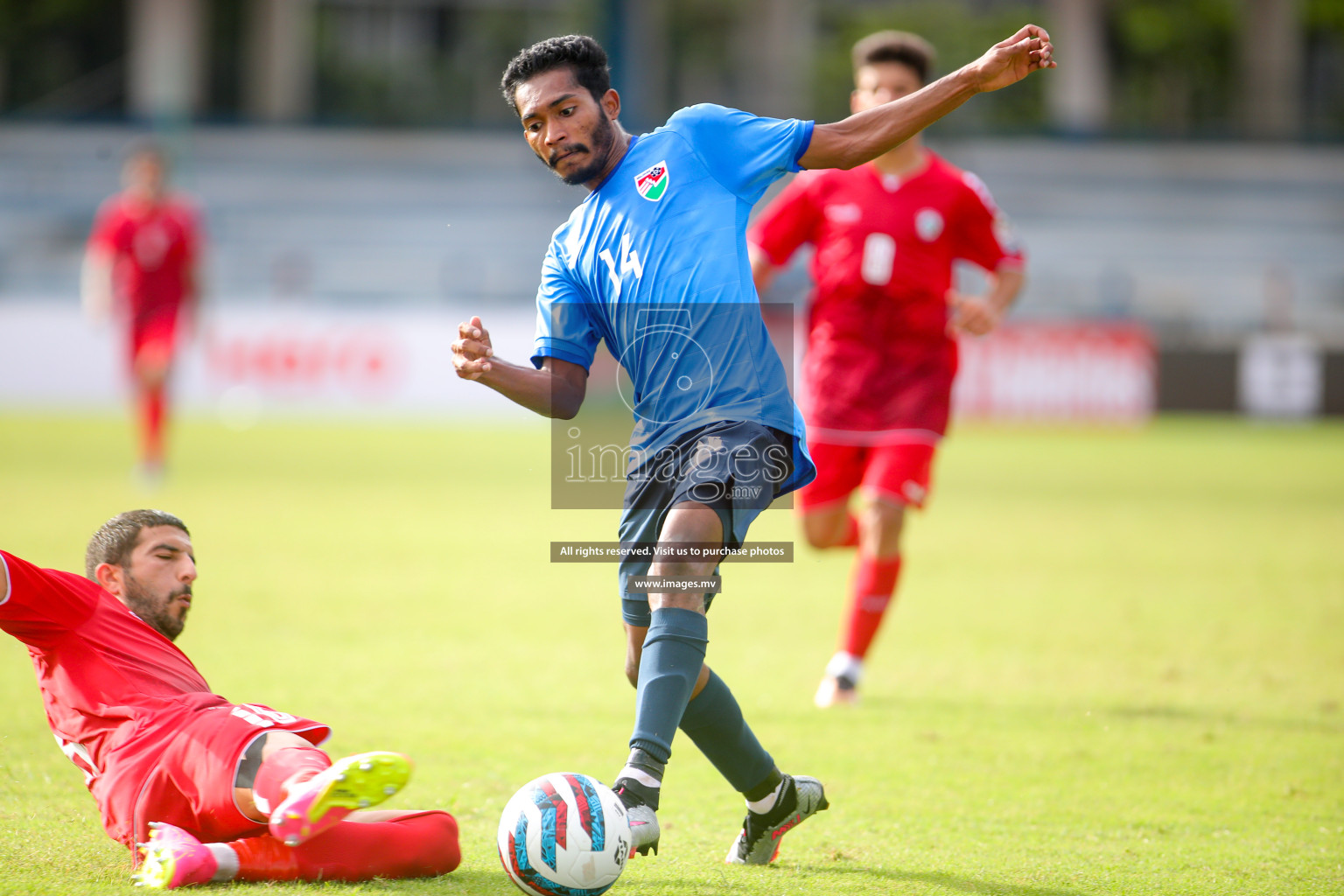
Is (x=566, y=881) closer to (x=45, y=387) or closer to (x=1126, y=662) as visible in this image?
(x=1126, y=662)

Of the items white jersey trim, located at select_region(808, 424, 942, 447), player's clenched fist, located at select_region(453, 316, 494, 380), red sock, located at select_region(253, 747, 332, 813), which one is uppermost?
player's clenched fist, located at select_region(453, 316, 494, 380)

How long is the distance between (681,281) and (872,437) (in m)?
2.54

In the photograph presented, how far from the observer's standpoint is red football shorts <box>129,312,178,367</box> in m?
12.0

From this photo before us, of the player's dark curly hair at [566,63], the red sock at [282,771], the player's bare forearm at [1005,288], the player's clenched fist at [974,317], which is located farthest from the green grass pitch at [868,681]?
the player's dark curly hair at [566,63]

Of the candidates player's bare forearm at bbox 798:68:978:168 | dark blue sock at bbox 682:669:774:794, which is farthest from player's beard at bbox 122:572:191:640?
player's bare forearm at bbox 798:68:978:168

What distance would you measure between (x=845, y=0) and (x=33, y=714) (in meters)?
43.5

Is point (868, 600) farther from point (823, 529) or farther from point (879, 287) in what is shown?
point (879, 287)

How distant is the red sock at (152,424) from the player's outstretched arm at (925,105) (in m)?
9.42

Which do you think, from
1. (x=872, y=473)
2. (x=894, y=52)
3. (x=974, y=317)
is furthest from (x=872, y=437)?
(x=894, y=52)

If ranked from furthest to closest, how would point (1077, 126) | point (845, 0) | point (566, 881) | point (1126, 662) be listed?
point (845, 0)
point (1077, 126)
point (1126, 662)
point (566, 881)

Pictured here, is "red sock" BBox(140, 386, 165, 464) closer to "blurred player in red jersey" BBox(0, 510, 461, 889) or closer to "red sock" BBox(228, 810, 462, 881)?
"blurred player in red jersey" BBox(0, 510, 461, 889)

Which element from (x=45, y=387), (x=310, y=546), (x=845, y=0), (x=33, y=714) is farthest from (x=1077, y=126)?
(x=33, y=714)

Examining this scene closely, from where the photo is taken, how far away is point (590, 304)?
12.0ft

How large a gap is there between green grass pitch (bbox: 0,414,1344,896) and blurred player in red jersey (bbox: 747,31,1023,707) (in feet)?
2.90
